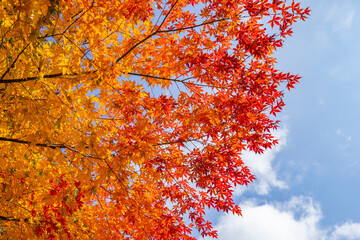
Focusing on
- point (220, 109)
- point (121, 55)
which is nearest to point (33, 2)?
point (121, 55)

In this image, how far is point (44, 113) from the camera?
115 inches

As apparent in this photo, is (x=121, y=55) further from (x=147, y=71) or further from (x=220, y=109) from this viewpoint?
(x=220, y=109)

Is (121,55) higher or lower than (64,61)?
higher

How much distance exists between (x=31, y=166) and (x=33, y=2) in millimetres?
3539

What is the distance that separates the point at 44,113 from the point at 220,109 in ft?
9.73

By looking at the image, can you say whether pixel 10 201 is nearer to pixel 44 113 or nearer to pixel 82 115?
pixel 82 115

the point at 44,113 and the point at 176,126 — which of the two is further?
the point at 176,126

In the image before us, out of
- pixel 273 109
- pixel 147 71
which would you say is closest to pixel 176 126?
pixel 147 71

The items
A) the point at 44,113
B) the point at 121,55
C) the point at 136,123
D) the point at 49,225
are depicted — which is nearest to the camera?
the point at 44,113

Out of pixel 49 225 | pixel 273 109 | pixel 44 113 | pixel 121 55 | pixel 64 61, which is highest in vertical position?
pixel 273 109

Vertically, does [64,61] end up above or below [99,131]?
above

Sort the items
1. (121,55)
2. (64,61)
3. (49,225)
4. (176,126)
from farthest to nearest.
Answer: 1. (176,126)
2. (49,225)
3. (121,55)
4. (64,61)

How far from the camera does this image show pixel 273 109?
454cm

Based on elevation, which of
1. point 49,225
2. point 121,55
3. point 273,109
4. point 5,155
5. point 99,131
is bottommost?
point 49,225
